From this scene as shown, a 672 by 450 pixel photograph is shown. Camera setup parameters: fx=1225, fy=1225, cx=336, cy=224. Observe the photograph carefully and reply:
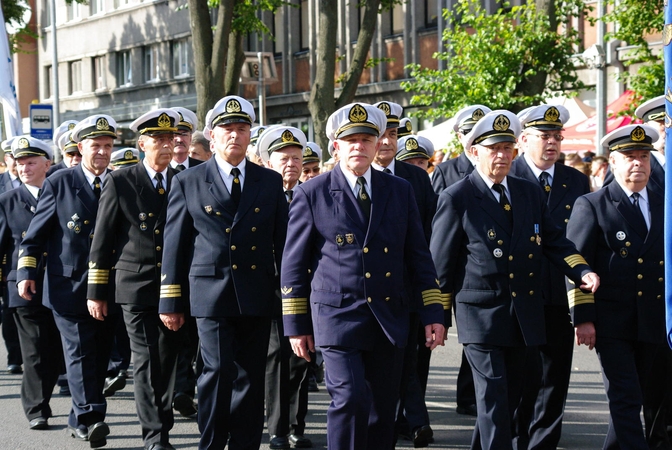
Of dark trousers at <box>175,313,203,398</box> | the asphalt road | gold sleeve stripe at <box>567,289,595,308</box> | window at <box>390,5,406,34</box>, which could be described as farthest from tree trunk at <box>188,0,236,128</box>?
gold sleeve stripe at <box>567,289,595,308</box>

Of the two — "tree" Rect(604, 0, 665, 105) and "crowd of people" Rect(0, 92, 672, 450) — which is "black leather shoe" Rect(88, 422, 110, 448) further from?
"tree" Rect(604, 0, 665, 105)

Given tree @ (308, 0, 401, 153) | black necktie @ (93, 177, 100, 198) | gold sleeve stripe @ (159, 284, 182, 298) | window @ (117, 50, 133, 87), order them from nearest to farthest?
gold sleeve stripe @ (159, 284, 182, 298) < black necktie @ (93, 177, 100, 198) < tree @ (308, 0, 401, 153) < window @ (117, 50, 133, 87)

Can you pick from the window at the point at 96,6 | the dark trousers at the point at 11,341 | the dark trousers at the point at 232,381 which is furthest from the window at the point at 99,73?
the dark trousers at the point at 232,381

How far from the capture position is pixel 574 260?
7.27 m

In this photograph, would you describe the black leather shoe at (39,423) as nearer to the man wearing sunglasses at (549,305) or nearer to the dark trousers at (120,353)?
the dark trousers at (120,353)

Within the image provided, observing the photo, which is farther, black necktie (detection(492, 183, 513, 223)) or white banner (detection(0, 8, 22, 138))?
white banner (detection(0, 8, 22, 138))

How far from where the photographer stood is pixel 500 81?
1922 cm

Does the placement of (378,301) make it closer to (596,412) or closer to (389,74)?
(596,412)

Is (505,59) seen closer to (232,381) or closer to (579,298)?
(579,298)

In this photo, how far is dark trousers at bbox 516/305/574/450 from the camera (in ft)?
25.7

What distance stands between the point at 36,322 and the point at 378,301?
4.04 meters

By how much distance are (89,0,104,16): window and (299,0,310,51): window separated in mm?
13461

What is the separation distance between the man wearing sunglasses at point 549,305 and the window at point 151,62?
3845cm

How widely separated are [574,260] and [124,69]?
4269 centimetres
